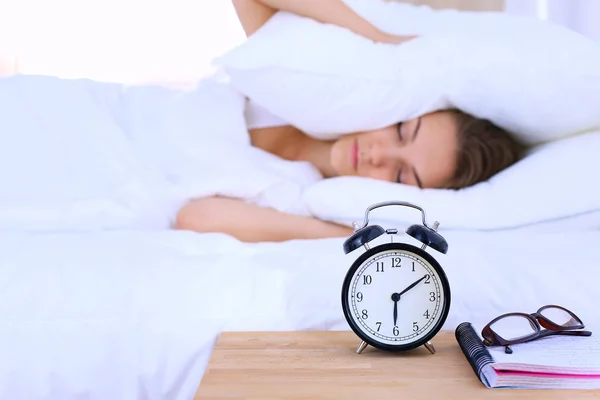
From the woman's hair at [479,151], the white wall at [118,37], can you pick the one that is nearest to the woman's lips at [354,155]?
the woman's hair at [479,151]

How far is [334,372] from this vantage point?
760 mm

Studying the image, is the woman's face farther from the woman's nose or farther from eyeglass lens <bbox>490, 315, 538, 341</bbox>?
eyeglass lens <bbox>490, 315, 538, 341</bbox>

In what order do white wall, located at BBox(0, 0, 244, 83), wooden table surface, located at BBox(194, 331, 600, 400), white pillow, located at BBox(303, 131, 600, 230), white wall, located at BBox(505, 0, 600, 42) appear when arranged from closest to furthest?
wooden table surface, located at BBox(194, 331, 600, 400) → white pillow, located at BBox(303, 131, 600, 230) → white wall, located at BBox(505, 0, 600, 42) → white wall, located at BBox(0, 0, 244, 83)

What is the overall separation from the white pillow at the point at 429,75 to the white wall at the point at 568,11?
43 cm

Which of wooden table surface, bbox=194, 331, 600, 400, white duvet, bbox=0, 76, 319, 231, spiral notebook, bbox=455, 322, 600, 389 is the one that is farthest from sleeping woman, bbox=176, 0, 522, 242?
spiral notebook, bbox=455, 322, 600, 389

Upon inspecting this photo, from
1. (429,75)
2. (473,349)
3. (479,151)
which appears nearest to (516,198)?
(479,151)

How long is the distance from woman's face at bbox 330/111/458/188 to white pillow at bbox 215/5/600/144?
0.10 feet

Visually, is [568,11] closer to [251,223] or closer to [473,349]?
[251,223]

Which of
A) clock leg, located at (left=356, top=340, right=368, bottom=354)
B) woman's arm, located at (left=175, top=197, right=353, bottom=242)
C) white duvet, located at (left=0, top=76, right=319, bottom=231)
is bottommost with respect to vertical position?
woman's arm, located at (left=175, top=197, right=353, bottom=242)

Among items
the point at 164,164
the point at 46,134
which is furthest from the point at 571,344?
the point at 46,134

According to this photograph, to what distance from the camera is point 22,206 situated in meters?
1.27

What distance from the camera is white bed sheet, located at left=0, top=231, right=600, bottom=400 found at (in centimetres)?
89

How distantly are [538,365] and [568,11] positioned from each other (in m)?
1.50

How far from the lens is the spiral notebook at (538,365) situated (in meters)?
0.71
